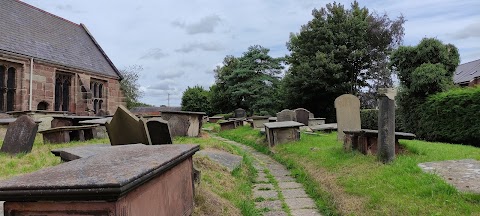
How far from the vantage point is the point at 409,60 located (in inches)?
675

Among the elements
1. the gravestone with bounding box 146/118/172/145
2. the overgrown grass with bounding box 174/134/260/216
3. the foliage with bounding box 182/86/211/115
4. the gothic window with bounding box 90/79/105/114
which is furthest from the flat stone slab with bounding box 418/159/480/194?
the foliage with bounding box 182/86/211/115

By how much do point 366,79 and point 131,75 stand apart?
3330 cm

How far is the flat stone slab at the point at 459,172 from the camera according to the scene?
5.14m

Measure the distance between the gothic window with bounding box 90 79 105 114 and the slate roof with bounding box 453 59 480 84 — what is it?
3105 cm

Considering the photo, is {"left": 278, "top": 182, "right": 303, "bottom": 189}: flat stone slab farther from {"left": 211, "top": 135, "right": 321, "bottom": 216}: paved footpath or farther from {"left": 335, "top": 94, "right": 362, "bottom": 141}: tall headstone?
{"left": 335, "top": 94, "right": 362, "bottom": 141}: tall headstone

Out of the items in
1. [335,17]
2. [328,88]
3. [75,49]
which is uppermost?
[335,17]

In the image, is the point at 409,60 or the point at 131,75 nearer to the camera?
the point at 409,60

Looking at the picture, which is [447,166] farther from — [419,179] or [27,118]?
[27,118]

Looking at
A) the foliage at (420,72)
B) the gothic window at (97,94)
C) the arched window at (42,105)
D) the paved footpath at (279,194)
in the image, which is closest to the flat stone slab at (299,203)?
the paved footpath at (279,194)

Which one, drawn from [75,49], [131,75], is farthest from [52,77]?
[131,75]

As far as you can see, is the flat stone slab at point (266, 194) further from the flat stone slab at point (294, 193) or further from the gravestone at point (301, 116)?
the gravestone at point (301, 116)

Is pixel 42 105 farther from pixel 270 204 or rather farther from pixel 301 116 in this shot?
pixel 270 204

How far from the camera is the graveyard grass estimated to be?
4.59m

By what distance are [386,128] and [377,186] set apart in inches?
79.0
